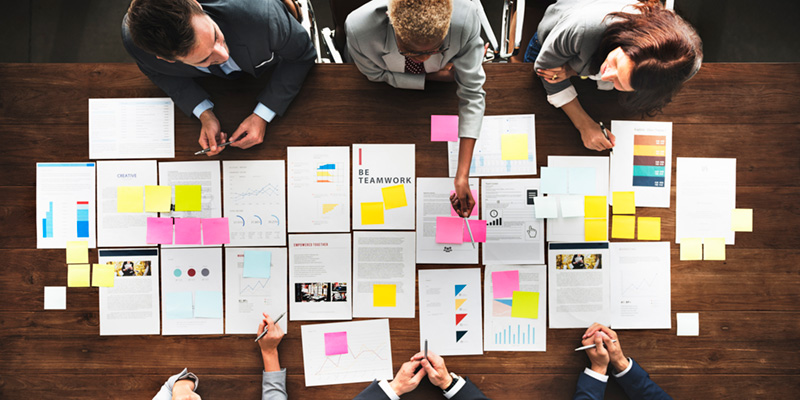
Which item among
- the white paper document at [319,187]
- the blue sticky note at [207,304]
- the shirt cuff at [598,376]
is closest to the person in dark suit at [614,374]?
the shirt cuff at [598,376]

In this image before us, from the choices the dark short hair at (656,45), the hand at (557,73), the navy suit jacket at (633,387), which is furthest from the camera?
the navy suit jacket at (633,387)

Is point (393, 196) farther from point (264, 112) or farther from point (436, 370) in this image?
point (436, 370)

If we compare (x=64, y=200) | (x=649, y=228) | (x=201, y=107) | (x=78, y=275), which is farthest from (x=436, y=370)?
(x=64, y=200)

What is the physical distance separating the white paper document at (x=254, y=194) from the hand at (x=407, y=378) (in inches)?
29.3

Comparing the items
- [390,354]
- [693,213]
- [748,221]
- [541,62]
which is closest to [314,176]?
[390,354]

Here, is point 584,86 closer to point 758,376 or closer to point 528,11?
point 528,11

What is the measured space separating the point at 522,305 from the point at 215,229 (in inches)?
48.6

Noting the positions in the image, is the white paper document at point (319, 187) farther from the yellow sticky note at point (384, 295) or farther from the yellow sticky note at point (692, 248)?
the yellow sticky note at point (692, 248)

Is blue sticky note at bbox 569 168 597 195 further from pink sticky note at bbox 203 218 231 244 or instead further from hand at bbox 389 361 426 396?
pink sticky note at bbox 203 218 231 244

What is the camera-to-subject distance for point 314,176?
61.3 inches

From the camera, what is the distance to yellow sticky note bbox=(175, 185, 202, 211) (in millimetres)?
1554

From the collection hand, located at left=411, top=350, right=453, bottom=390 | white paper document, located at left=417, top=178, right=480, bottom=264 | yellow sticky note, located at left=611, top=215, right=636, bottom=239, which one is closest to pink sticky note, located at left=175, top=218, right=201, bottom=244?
white paper document, located at left=417, top=178, right=480, bottom=264

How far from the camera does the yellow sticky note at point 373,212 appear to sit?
5.12 feet

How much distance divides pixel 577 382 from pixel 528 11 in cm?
148
